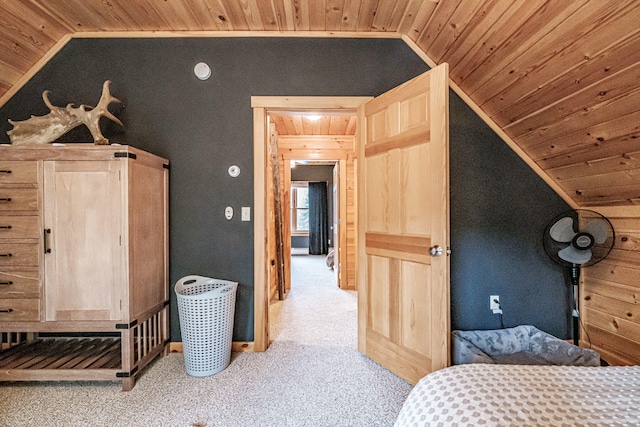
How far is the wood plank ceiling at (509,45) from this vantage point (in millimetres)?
1532

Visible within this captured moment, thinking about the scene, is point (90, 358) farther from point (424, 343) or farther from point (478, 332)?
point (478, 332)

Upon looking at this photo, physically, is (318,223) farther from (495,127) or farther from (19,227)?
(19,227)

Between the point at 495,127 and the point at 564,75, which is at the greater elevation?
the point at 564,75

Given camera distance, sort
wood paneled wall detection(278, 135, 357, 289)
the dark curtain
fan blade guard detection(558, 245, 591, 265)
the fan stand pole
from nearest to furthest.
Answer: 1. fan blade guard detection(558, 245, 591, 265)
2. the fan stand pole
3. wood paneled wall detection(278, 135, 357, 289)
4. the dark curtain

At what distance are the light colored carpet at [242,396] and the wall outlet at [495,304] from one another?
1047 mm

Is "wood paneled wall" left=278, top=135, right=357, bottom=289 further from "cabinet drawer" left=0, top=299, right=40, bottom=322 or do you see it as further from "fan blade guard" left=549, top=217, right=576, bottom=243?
"cabinet drawer" left=0, top=299, right=40, bottom=322

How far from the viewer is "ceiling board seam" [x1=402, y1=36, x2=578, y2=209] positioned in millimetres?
2387

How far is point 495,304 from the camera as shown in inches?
96.1

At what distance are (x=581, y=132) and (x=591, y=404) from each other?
6.00 feet

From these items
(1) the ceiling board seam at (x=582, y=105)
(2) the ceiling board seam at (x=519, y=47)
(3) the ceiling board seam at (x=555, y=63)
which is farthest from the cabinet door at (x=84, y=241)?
(1) the ceiling board seam at (x=582, y=105)

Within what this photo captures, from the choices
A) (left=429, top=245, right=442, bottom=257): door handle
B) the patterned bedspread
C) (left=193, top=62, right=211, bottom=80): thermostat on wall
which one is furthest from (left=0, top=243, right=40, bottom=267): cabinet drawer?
(left=429, top=245, right=442, bottom=257): door handle

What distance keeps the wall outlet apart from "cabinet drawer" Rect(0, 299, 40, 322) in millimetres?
3265

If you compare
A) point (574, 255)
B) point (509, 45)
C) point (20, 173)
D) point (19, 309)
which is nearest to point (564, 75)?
point (509, 45)

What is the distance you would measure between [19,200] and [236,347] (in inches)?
70.4
